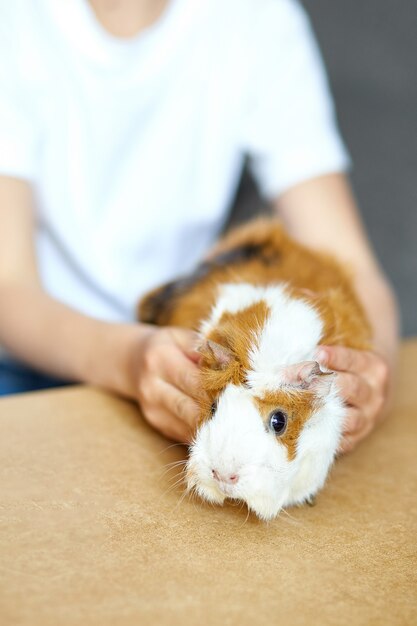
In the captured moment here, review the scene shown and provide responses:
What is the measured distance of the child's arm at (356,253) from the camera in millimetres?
1033

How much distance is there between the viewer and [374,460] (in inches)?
41.3

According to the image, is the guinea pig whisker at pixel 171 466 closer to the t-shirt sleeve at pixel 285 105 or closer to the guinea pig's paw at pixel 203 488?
the guinea pig's paw at pixel 203 488

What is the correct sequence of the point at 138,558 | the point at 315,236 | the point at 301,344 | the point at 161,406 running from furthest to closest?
the point at 315,236, the point at 161,406, the point at 301,344, the point at 138,558

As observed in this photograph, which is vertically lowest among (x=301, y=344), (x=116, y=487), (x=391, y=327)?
(x=116, y=487)

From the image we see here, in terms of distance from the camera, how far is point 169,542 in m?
0.79

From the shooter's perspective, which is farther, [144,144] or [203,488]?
[144,144]

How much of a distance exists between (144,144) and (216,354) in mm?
844

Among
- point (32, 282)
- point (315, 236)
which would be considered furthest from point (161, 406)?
point (315, 236)

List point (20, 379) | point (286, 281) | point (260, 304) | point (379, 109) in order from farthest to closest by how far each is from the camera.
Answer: point (379, 109), point (20, 379), point (286, 281), point (260, 304)

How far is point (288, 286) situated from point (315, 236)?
505 mm

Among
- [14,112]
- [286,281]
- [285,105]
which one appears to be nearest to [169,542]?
[286,281]

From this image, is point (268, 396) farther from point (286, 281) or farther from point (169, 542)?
point (286, 281)

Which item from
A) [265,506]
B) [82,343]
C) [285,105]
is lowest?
[82,343]

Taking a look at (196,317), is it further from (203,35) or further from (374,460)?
(203,35)
